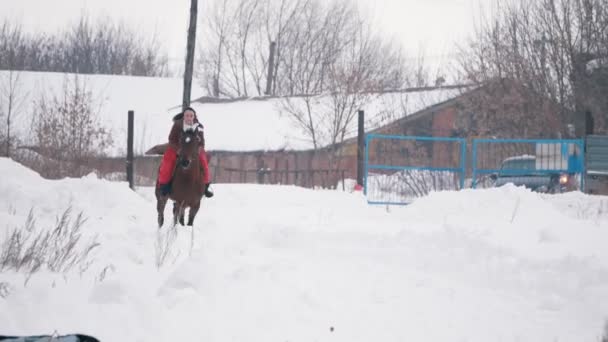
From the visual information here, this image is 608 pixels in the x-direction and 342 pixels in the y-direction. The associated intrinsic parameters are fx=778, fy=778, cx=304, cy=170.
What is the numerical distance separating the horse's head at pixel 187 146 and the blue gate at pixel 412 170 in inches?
322

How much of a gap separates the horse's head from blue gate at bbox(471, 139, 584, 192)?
951cm

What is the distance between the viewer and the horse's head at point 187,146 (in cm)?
1126

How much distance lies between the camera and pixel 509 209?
1226 centimetres

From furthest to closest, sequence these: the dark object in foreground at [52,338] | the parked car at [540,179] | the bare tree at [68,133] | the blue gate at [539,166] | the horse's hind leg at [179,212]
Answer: the bare tree at [68,133] → the parked car at [540,179] → the blue gate at [539,166] → the horse's hind leg at [179,212] → the dark object in foreground at [52,338]

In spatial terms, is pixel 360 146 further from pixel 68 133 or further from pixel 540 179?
pixel 68 133

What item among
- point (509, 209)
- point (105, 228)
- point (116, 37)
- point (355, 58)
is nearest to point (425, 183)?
point (509, 209)

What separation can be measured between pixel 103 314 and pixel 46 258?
5.44ft

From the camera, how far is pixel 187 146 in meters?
11.3

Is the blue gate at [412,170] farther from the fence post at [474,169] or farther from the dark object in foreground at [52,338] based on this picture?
the dark object in foreground at [52,338]

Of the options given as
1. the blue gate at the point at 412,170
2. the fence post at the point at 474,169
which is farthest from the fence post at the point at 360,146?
the fence post at the point at 474,169

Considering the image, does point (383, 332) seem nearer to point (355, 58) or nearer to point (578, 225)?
point (578, 225)

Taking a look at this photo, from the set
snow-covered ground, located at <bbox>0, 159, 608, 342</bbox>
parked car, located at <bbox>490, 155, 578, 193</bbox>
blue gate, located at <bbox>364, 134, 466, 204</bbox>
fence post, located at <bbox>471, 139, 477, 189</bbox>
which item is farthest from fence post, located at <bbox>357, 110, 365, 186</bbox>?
snow-covered ground, located at <bbox>0, 159, 608, 342</bbox>

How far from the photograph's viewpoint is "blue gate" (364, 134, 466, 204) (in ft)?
62.4

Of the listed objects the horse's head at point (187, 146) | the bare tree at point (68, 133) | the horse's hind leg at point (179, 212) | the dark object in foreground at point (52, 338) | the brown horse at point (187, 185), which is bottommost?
the dark object in foreground at point (52, 338)
